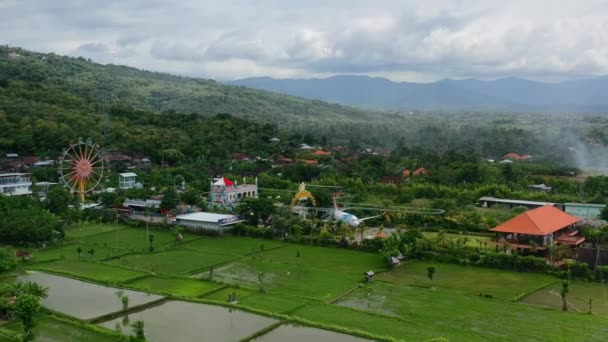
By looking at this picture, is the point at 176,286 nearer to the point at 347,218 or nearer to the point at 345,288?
the point at 345,288

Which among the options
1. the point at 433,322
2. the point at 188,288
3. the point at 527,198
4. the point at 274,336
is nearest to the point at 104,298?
the point at 188,288

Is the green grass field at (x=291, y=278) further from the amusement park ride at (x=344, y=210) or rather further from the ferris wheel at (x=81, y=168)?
the ferris wheel at (x=81, y=168)

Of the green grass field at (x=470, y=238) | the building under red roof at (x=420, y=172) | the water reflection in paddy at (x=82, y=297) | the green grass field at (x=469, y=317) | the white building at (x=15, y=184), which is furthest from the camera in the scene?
the building under red roof at (x=420, y=172)

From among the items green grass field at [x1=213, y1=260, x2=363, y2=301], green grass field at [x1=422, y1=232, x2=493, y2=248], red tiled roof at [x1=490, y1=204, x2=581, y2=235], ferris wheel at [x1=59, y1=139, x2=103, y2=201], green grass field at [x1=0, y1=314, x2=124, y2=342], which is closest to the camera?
green grass field at [x1=0, y1=314, x2=124, y2=342]

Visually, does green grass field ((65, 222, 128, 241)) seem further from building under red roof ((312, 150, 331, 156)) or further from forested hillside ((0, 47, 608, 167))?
building under red roof ((312, 150, 331, 156))

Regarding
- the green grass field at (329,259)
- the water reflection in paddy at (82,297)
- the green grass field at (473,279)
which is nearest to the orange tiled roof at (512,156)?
the green grass field at (329,259)

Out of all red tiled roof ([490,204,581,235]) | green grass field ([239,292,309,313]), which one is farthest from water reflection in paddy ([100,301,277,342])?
red tiled roof ([490,204,581,235])

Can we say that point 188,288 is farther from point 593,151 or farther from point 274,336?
point 593,151
